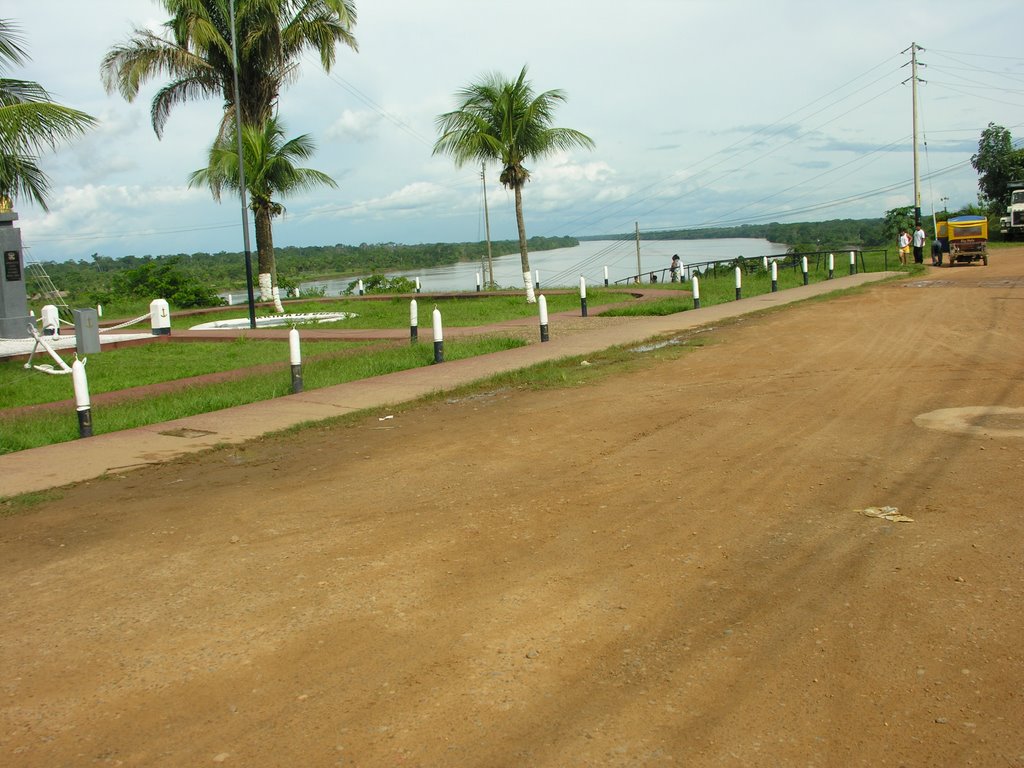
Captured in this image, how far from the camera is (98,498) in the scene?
7254mm

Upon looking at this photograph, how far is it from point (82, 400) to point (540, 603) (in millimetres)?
6919

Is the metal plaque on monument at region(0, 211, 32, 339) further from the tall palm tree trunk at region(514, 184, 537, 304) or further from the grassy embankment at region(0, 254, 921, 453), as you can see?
the tall palm tree trunk at region(514, 184, 537, 304)

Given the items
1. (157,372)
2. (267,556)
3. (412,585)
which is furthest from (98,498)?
(157,372)

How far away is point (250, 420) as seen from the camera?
10320 millimetres

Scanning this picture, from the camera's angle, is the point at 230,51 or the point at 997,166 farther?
the point at 997,166

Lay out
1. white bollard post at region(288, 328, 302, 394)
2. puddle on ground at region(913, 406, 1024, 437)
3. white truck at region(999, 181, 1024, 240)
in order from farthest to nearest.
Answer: white truck at region(999, 181, 1024, 240) < white bollard post at region(288, 328, 302, 394) < puddle on ground at region(913, 406, 1024, 437)

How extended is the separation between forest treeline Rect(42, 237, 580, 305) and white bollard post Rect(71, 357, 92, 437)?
103 ft

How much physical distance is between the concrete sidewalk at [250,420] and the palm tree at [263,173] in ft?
47.1

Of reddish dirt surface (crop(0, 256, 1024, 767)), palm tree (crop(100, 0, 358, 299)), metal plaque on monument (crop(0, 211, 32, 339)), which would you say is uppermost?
palm tree (crop(100, 0, 358, 299))

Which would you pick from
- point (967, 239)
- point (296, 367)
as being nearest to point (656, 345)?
point (296, 367)

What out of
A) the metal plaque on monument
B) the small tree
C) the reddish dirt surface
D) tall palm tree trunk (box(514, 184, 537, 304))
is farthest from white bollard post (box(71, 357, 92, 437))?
the small tree

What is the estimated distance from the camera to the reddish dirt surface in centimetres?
340

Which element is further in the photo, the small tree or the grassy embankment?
the small tree

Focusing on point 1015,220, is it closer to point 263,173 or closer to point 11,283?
point 263,173
